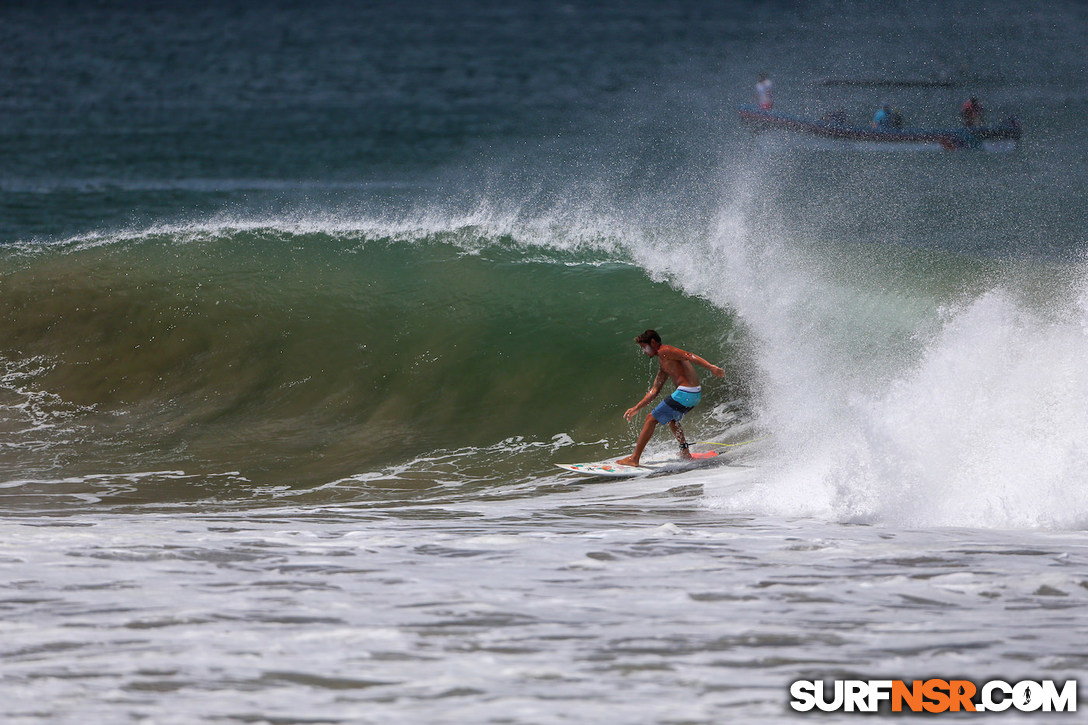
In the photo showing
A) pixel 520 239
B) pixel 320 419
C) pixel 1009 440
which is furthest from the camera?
pixel 520 239

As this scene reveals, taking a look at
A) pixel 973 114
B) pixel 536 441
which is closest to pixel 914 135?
pixel 973 114

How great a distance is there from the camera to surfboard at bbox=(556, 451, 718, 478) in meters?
9.11

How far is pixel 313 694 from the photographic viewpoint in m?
3.84

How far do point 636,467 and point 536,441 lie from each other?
150cm

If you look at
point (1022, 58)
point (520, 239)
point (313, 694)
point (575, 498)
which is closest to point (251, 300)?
point (520, 239)

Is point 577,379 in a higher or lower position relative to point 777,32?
lower

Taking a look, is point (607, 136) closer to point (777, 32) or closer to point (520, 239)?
point (520, 239)

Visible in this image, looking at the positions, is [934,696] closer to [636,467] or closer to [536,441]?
[636,467]

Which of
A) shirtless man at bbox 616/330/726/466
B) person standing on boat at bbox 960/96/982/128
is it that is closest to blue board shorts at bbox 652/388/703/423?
shirtless man at bbox 616/330/726/466

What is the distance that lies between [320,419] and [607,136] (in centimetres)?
2502

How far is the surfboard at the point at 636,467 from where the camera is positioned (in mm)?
9109

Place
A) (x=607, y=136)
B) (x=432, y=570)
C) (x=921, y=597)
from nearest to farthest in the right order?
(x=921, y=597), (x=432, y=570), (x=607, y=136)

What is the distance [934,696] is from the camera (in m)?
3.70

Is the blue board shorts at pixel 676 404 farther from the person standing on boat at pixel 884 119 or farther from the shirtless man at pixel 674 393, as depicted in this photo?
the person standing on boat at pixel 884 119
